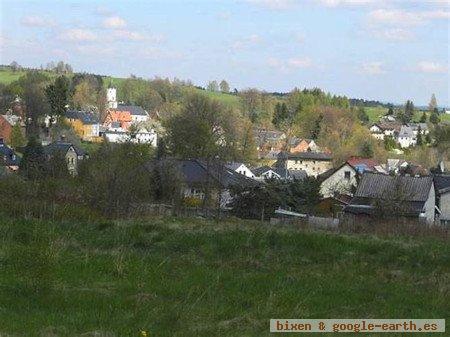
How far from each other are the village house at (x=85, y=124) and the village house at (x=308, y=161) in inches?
1007

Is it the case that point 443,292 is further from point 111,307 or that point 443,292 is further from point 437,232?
point 437,232

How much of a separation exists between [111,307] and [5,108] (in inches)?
3353

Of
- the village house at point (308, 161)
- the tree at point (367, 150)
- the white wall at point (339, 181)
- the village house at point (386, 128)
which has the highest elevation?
the village house at point (386, 128)

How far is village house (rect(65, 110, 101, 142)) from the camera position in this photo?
8862 cm

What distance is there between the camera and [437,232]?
14.3m

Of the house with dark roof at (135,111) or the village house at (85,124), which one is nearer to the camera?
the village house at (85,124)

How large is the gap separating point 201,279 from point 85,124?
86.7m

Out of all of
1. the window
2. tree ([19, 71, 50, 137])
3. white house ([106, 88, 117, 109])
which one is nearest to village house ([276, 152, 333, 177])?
the window

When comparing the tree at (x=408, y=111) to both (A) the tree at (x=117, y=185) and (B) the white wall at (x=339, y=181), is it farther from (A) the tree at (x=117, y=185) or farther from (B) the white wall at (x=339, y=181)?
(A) the tree at (x=117, y=185)

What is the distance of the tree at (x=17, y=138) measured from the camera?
66.9m

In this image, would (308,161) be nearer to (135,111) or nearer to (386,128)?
(135,111)

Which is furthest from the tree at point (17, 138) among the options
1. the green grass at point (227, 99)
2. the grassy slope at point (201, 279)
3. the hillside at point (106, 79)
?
the grassy slope at point (201, 279)

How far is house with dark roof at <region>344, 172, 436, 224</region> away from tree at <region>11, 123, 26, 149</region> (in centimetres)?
4131

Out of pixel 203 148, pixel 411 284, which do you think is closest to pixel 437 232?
pixel 411 284
